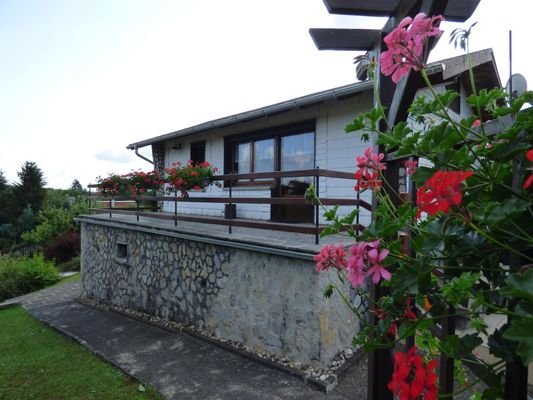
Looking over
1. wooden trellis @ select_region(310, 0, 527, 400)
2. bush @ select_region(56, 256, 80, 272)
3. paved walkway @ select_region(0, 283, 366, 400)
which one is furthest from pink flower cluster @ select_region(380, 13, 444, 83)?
bush @ select_region(56, 256, 80, 272)

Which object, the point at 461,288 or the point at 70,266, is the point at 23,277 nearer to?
the point at 70,266

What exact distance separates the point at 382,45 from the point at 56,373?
210 inches

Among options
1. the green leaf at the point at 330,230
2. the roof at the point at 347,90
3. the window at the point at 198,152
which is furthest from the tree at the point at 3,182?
the green leaf at the point at 330,230

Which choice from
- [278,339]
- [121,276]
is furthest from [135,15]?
[278,339]

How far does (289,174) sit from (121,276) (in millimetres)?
5252

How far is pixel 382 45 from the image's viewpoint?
1745 mm

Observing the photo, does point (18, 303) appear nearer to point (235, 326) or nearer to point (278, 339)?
point (235, 326)

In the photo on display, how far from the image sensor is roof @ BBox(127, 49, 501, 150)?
5066 mm

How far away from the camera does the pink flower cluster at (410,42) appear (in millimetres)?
885

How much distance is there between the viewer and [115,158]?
122 feet

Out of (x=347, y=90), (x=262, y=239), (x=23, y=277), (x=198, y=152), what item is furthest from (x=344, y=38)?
(x=23, y=277)

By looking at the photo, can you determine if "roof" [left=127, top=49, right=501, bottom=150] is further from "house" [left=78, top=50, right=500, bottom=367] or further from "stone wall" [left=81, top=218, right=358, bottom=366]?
"stone wall" [left=81, top=218, right=358, bottom=366]

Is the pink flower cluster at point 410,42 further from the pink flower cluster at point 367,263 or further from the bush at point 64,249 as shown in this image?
the bush at point 64,249

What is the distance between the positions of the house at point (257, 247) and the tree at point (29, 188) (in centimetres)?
2299
